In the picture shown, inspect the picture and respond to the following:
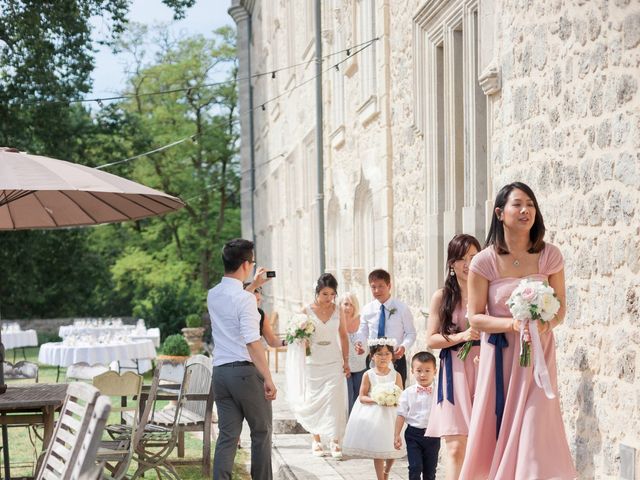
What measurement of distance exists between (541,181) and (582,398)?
4.91 ft

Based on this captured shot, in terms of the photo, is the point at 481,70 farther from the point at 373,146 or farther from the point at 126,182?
the point at 373,146

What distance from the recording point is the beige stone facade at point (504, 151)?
18.0 feet

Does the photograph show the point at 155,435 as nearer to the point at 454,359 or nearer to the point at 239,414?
the point at 239,414

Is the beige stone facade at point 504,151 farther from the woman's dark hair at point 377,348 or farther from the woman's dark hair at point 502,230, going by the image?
the woman's dark hair at point 377,348

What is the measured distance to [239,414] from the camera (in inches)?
280

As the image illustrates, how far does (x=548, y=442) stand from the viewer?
5164 millimetres

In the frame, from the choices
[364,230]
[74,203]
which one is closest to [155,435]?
[74,203]

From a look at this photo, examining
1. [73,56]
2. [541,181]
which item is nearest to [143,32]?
[73,56]

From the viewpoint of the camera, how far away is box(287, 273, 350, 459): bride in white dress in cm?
997

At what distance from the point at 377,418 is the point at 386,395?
8.3 inches

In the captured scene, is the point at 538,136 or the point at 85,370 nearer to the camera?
the point at 538,136

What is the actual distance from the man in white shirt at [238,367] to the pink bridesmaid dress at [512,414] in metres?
1.97

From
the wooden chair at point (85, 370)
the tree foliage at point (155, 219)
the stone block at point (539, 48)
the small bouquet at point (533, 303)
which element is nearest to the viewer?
the small bouquet at point (533, 303)

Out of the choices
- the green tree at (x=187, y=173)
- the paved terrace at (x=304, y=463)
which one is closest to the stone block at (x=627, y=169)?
the paved terrace at (x=304, y=463)
